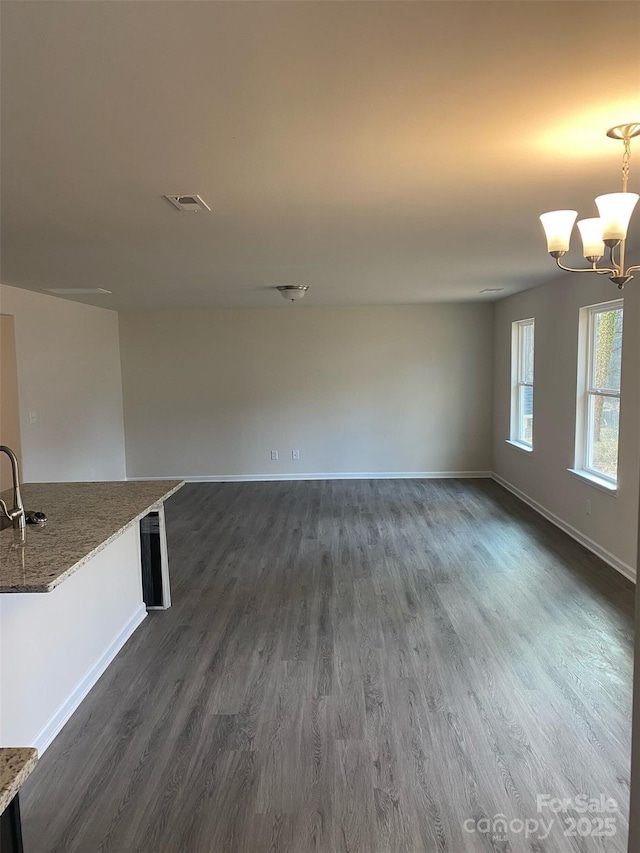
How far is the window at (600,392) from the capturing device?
4293 mm

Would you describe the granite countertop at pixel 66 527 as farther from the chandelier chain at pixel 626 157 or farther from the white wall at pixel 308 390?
the white wall at pixel 308 390

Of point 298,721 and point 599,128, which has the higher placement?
point 599,128

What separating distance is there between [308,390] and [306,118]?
5897 mm

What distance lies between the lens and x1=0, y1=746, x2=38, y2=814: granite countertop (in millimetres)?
938

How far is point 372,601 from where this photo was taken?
3.76 m

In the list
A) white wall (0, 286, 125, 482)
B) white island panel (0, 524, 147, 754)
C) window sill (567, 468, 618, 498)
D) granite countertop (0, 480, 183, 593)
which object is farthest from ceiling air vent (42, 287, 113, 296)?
window sill (567, 468, 618, 498)

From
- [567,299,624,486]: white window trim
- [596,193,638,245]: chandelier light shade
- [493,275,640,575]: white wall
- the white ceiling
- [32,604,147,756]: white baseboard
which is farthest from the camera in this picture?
[567,299,624,486]: white window trim

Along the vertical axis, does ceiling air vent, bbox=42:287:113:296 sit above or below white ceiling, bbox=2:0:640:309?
above

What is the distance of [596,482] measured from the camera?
4398mm

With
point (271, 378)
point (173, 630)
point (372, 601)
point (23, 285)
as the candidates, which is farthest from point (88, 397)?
point (372, 601)

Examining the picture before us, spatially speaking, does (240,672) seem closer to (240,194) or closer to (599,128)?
(240,194)

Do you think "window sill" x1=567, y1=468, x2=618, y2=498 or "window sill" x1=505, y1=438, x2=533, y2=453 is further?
"window sill" x1=505, y1=438, x2=533, y2=453

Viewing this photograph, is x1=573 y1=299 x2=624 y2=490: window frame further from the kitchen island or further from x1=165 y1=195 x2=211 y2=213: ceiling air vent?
the kitchen island

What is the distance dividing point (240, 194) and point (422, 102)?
Answer: 3.41 feet
